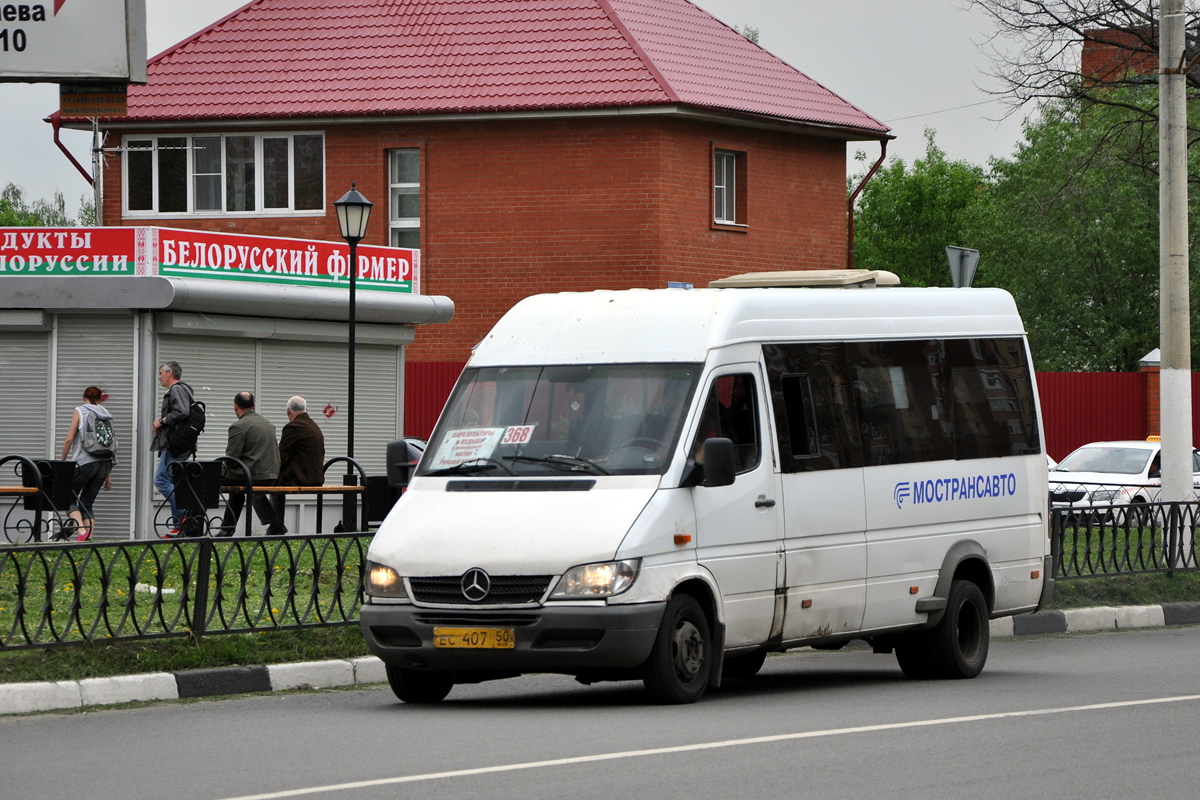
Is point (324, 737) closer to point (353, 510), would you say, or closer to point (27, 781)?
point (27, 781)

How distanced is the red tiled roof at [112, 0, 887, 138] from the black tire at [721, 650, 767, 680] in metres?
18.0

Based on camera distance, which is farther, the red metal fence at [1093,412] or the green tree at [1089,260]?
the green tree at [1089,260]

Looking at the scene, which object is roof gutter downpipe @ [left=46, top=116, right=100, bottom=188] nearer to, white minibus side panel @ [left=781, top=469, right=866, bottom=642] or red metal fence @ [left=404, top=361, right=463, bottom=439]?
red metal fence @ [left=404, top=361, right=463, bottom=439]

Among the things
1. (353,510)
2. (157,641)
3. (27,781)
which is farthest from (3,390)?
(27,781)

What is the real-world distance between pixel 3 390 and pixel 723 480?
13685 mm

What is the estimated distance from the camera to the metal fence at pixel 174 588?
37.4 ft

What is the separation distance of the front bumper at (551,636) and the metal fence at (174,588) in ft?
7.69

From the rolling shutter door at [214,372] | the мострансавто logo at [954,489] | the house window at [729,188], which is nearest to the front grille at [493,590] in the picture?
the мострансавто logo at [954,489]

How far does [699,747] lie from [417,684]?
265 cm

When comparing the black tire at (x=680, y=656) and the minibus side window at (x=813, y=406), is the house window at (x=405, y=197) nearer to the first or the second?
the minibus side window at (x=813, y=406)

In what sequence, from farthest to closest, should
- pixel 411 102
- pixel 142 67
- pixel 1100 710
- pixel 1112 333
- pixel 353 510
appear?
pixel 1112 333
pixel 411 102
pixel 353 510
pixel 142 67
pixel 1100 710

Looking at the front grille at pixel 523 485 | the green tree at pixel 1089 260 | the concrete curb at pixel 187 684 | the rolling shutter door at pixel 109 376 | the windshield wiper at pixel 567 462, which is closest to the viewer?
the front grille at pixel 523 485

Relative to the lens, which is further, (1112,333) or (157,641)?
(1112,333)

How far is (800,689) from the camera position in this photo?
11.8 m
